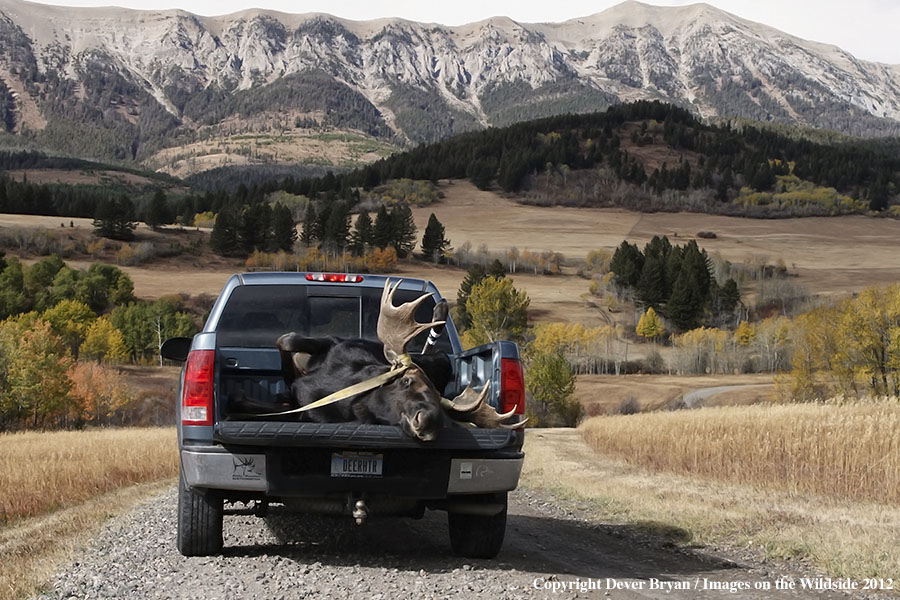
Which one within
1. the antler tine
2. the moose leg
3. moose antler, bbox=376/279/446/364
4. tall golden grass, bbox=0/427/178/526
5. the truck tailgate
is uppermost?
moose antler, bbox=376/279/446/364

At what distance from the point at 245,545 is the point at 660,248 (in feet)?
519

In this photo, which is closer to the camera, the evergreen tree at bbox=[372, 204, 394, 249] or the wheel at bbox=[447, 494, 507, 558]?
the wheel at bbox=[447, 494, 507, 558]

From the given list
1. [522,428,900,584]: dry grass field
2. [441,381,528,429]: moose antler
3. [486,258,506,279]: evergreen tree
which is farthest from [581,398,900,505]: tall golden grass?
[486,258,506,279]: evergreen tree

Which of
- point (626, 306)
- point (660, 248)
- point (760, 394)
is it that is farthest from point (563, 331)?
point (660, 248)

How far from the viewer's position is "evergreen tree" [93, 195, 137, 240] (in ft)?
516

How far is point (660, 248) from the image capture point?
16175 centimetres

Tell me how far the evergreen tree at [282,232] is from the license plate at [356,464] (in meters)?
165

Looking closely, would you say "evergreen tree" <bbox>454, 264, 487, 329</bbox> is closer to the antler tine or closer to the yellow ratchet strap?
the antler tine

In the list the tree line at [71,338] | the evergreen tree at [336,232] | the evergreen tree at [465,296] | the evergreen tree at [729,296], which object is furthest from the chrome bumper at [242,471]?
the evergreen tree at [336,232]

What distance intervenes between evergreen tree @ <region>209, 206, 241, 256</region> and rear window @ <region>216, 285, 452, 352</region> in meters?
157

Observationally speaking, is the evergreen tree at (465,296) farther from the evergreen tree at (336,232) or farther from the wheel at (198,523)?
the wheel at (198,523)

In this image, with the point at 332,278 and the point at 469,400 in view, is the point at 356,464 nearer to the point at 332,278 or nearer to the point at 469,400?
the point at 469,400

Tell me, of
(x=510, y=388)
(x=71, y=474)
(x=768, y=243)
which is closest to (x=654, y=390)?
(x=71, y=474)

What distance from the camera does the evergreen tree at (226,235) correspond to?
532 feet
